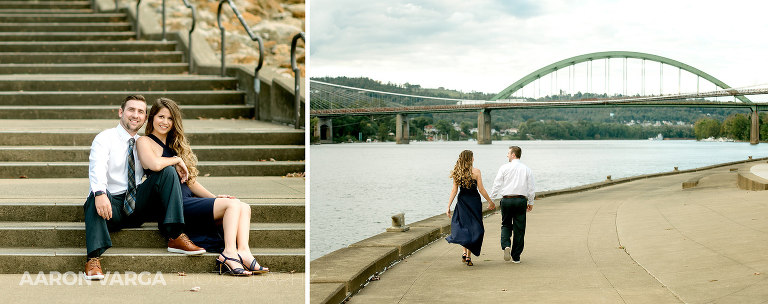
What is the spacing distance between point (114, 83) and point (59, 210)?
→ 16.1 feet

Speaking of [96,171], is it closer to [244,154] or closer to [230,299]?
[230,299]

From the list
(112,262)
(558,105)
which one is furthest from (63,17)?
(558,105)

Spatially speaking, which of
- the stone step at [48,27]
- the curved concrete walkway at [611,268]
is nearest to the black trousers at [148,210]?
the curved concrete walkway at [611,268]

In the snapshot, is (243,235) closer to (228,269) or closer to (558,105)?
(228,269)

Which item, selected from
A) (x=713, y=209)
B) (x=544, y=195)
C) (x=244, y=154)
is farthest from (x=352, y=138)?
(x=544, y=195)

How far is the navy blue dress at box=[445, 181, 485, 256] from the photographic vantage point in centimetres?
738

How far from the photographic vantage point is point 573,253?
8.28 metres

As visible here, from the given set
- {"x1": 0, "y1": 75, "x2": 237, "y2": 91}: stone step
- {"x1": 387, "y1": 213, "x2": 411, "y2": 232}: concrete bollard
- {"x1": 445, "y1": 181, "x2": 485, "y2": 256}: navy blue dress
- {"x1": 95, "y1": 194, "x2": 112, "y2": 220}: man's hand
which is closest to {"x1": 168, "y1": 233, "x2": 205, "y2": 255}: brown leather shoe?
{"x1": 95, "y1": 194, "x2": 112, "y2": 220}: man's hand

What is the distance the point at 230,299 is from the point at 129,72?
760cm

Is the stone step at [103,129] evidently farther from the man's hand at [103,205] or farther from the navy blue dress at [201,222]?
the man's hand at [103,205]

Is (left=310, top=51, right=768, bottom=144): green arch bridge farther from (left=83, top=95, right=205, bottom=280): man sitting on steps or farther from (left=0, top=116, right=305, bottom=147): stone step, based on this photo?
(left=83, top=95, right=205, bottom=280): man sitting on steps

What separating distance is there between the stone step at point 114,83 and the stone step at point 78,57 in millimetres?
930

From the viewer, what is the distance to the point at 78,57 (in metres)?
11.9

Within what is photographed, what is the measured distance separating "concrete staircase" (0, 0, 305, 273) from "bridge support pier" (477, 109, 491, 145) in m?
18.0
